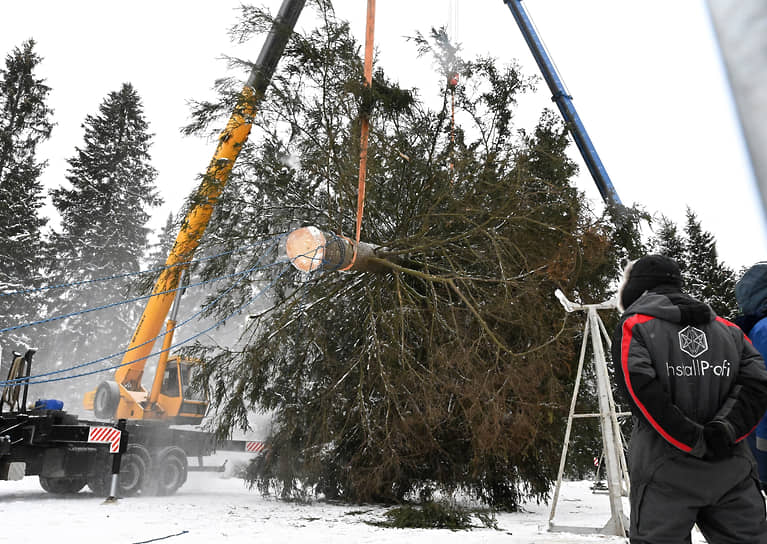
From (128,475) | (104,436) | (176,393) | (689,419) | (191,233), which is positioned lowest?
(128,475)

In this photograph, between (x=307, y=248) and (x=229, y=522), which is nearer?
(x=307, y=248)

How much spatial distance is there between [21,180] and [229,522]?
64.7ft

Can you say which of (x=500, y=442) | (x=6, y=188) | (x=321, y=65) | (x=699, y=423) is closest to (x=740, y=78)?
(x=699, y=423)

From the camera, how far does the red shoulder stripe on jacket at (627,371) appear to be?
1.94 m

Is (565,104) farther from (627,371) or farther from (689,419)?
(689,419)

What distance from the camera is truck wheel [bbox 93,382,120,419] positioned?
371 inches

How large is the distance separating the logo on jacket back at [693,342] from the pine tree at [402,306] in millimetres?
4975

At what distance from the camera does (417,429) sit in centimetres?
746

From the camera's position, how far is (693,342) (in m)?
2.08

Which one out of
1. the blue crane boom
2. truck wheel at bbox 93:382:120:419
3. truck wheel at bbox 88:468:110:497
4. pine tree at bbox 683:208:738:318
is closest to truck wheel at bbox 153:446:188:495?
truck wheel at bbox 88:468:110:497

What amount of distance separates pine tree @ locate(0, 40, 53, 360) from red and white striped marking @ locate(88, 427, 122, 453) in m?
14.6

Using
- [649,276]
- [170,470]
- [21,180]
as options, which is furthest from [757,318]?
[21,180]

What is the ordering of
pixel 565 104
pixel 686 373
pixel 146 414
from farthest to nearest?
pixel 565 104
pixel 146 414
pixel 686 373

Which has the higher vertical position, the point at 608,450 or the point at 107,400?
the point at 107,400
